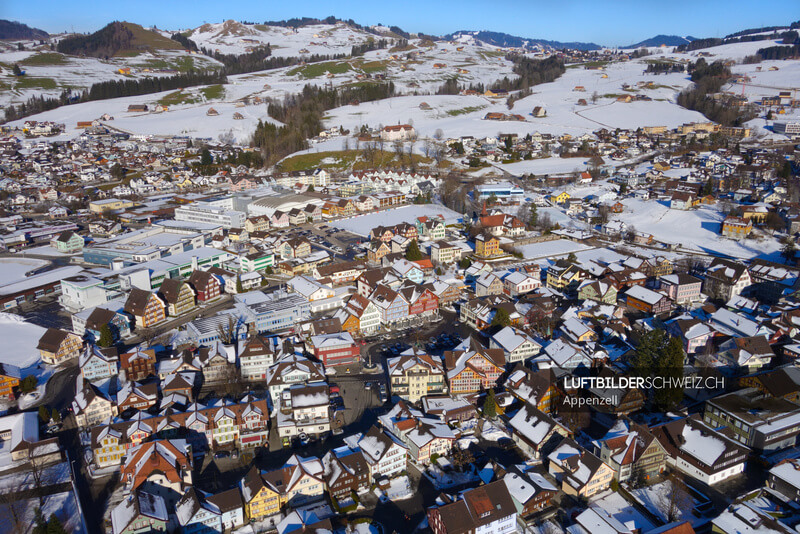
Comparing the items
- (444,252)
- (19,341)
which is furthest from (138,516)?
(444,252)

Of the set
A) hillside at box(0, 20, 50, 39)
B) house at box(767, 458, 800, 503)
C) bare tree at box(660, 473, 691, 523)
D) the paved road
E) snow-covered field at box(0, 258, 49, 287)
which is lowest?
bare tree at box(660, 473, 691, 523)

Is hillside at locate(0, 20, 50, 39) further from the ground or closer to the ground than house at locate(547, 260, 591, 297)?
further from the ground

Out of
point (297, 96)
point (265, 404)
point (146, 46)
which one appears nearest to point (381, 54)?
point (297, 96)

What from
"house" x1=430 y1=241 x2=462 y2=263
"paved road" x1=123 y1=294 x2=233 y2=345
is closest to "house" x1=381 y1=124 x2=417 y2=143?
"house" x1=430 y1=241 x2=462 y2=263

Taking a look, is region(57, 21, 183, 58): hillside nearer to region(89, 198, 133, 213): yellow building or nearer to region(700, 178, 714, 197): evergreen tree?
region(89, 198, 133, 213): yellow building

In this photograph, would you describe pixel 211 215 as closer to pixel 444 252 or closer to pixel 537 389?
pixel 444 252

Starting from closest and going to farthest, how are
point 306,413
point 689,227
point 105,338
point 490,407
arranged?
1. point 306,413
2. point 490,407
3. point 105,338
4. point 689,227
